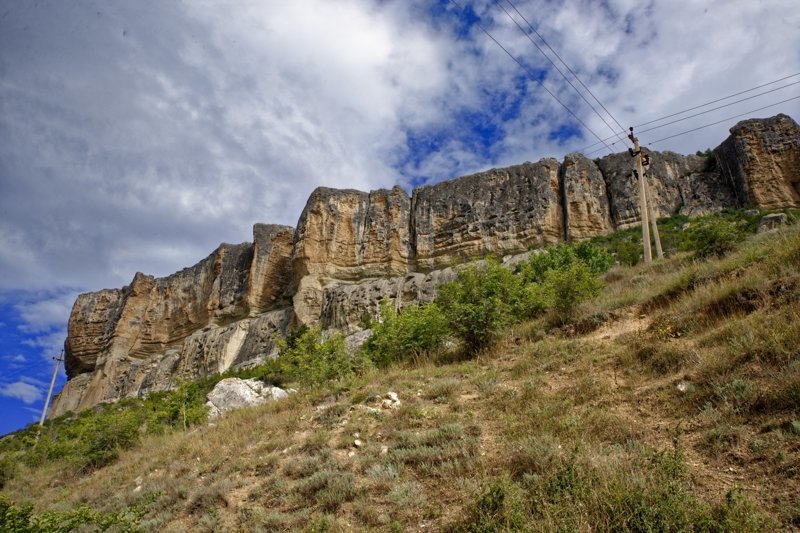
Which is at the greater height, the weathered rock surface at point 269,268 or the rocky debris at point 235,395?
the weathered rock surface at point 269,268

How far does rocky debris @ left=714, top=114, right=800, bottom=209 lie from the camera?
3325 centimetres

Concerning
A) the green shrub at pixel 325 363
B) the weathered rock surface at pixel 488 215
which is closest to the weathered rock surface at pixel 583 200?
the weathered rock surface at pixel 488 215

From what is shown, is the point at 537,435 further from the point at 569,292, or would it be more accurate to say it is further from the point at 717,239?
the point at 717,239

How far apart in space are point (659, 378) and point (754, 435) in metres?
1.95

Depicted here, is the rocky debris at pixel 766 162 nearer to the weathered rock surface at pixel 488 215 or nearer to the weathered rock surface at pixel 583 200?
the weathered rock surface at pixel 583 200

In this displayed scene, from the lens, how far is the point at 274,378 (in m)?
24.2

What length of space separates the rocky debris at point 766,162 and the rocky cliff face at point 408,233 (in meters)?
0.09

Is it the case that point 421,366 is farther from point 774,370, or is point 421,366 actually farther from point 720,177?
point 720,177

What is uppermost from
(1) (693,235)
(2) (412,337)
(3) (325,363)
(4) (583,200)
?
(4) (583,200)

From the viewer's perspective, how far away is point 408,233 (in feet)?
133

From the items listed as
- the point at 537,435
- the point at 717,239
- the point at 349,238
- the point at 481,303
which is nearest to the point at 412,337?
the point at 481,303

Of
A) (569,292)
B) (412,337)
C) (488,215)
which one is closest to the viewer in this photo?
(569,292)

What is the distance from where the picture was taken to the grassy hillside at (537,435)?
380 cm

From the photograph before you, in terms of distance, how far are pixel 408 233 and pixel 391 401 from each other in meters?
33.0
